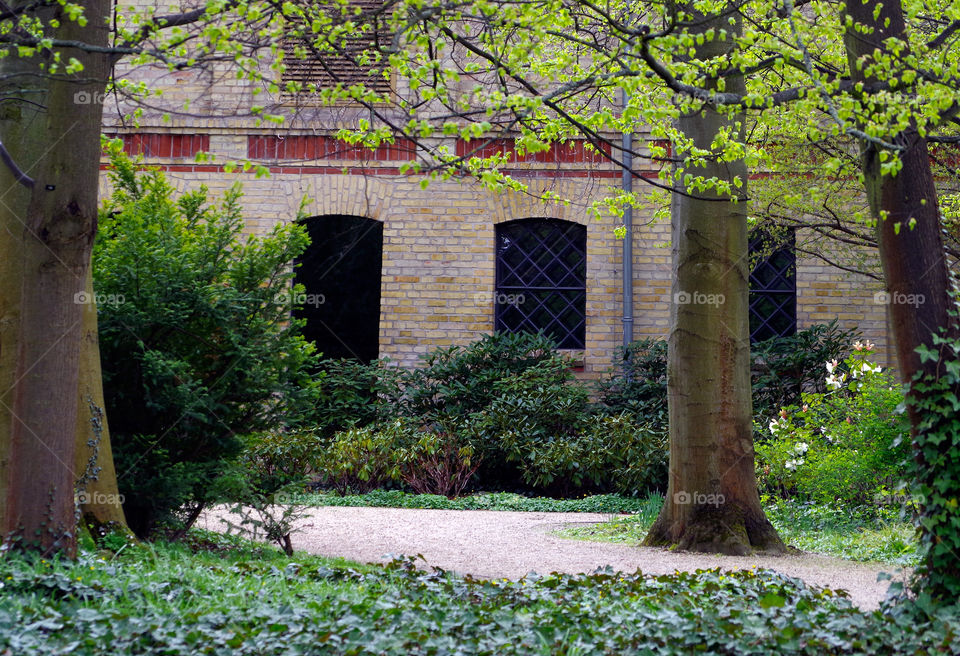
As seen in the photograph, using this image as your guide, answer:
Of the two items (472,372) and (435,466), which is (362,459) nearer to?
(435,466)

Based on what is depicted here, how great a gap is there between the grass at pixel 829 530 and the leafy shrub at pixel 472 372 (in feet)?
11.5

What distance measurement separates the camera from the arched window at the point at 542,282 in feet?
44.6

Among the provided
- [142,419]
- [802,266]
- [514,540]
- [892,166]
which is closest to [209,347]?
[142,419]

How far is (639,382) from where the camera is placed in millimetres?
12609

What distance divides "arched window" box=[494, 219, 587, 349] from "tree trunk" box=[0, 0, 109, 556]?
8.82 meters

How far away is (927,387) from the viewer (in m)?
4.43

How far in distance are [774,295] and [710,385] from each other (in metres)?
7.15

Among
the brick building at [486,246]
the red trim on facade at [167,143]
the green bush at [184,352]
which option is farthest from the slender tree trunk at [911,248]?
the red trim on facade at [167,143]

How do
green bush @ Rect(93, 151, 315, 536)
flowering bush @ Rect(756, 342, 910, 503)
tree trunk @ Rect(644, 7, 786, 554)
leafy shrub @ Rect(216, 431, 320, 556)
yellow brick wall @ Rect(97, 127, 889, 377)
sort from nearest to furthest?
leafy shrub @ Rect(216, 431, 320, 556)
green bush @ Rect(93, 151, 315, 536)
tree trunk @ Rect(644, 7, 786, 554)
flowering bush @ Rect(756, 342, 910, 503)
yellow brick wall @ Rect(97, 127, 889, 377)

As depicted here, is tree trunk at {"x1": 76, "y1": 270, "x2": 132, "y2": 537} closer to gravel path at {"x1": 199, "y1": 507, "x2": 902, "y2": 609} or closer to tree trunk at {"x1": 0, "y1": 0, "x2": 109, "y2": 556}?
tree trunk at {"x1": 0, "y1": 0, "x2": 109, "y2": 556}

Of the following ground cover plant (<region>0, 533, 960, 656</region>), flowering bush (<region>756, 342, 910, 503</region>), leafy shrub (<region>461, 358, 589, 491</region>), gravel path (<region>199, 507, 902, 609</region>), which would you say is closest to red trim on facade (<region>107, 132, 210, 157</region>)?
leafy shrub (<region>461, 358, 589, 491</region>)

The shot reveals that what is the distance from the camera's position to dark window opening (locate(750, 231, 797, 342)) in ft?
44.6

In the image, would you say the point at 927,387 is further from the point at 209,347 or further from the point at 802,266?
the point at 802,266

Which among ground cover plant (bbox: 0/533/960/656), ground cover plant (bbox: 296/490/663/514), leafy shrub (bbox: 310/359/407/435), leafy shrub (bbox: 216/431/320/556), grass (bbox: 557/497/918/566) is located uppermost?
leafy shrub (bbox: 310/359/407/435)
